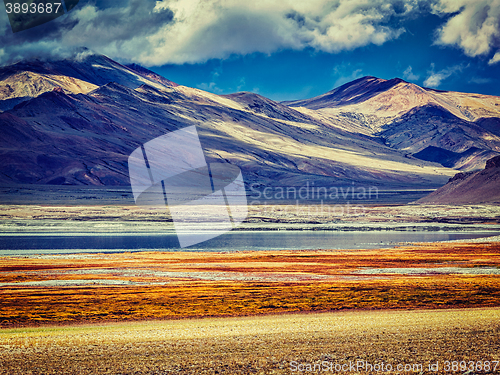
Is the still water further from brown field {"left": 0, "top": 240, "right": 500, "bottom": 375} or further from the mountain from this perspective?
the mountain

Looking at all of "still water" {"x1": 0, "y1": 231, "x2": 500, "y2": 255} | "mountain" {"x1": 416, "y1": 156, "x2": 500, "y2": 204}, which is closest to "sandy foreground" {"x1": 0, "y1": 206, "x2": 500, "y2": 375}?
"still water" {"x1": 0, "y1": 231, "x2": 500, "y2": 255}

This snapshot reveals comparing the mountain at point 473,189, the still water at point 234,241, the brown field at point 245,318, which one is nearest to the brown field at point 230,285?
the brown field at point 245,318

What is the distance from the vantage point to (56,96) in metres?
188

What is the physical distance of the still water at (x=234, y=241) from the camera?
161 feet

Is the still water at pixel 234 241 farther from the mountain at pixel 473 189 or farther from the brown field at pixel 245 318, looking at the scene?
the mountain at pixel 473 189

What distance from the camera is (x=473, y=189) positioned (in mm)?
98438

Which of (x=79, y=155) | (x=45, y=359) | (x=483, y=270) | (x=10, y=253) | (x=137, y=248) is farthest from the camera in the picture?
(x=79, y=155)

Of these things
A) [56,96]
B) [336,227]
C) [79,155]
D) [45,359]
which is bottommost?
[336,227]

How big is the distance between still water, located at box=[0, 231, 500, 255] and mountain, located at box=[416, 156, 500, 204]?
30.8 meters

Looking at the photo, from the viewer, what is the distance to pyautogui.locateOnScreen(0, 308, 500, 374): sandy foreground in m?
11.6

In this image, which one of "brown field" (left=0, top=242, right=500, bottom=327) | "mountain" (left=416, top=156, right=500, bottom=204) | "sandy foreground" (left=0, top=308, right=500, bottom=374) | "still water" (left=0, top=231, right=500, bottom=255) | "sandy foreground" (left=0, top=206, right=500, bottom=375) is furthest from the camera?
"mountain" (left=416, top=156, right=500, bottom=204)

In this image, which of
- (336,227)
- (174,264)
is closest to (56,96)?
(336,227)

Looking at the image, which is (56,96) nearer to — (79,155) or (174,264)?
(79,155)

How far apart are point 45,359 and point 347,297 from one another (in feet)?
40.8
